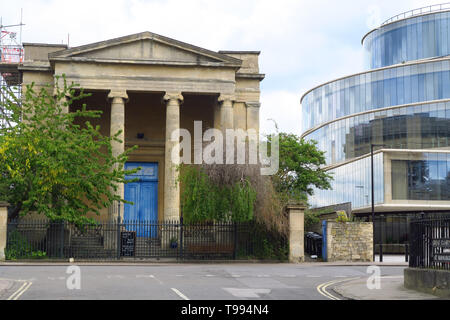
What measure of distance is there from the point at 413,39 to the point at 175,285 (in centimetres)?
7191

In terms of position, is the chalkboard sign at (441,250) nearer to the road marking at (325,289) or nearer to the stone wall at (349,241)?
the road marking at (325,289)

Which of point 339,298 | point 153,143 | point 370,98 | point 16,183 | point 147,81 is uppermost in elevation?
point 370,98

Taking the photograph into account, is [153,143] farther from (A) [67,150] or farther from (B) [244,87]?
(A) [67,150]

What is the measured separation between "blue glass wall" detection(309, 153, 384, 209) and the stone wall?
93.7ft

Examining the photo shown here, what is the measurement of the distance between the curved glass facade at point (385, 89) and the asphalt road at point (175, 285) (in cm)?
5390

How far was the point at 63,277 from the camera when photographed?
20.4m

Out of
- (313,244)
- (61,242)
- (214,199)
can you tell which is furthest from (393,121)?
(61,242)

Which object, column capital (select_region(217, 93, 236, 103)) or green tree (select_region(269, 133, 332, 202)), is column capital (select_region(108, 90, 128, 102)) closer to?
column capital (select_region(217, 93, 236, 103))

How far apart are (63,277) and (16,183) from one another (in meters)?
12.3

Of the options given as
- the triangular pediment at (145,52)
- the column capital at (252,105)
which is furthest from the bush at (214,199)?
the column capital at (252,105)

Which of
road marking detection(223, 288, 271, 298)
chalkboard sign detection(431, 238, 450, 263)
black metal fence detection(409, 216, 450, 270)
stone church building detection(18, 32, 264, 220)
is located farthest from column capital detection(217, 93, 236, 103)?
chalkboard sign detection(431, 238, 450, 263)

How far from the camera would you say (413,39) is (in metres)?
83.2

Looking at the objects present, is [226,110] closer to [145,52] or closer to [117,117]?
[145,52]
